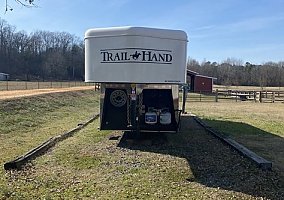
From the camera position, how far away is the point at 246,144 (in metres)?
9.41

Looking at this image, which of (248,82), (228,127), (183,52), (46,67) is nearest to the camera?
(183,52)

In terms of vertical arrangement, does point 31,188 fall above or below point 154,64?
below

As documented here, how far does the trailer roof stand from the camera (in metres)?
7.77

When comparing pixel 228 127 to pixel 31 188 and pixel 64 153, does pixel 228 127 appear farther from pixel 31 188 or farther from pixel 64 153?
pixel 31 188

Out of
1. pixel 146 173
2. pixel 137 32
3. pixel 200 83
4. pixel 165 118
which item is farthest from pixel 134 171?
pixel 200 83

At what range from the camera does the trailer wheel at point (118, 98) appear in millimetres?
8844

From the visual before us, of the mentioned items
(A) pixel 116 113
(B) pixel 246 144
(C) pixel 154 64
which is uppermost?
(C) pixel 154 64

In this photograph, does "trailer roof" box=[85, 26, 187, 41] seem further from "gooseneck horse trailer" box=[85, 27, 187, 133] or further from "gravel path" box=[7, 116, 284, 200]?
"gravel path" box=[7, 116, 284, 200]

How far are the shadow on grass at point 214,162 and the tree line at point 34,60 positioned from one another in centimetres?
8885

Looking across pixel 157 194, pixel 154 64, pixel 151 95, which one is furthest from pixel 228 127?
pixel 157 194

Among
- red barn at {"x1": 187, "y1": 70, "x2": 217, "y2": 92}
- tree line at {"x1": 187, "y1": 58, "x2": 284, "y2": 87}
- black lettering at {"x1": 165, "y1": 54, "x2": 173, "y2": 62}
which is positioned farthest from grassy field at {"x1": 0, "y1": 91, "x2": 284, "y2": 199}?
tree line at {"x1": 187, "y1": 58, "x2": 284, "y2": 87}

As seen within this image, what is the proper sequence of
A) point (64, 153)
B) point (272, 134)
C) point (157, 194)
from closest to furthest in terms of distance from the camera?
1. point (157, 194)
2. point (64, 153)
3. point (272, 134)

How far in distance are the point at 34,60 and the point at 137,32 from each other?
98.1m

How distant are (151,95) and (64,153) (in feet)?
8.43
